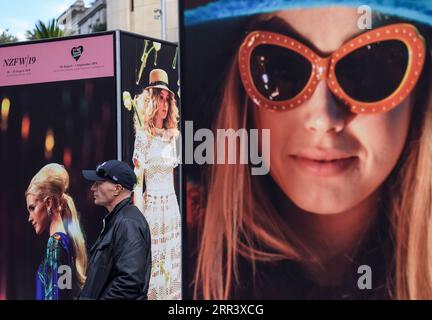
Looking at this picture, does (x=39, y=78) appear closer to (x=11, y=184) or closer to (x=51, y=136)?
(x=51, y=136)

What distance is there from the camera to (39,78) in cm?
646

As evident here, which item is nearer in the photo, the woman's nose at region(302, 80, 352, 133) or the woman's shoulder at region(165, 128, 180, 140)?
the woman's nose at region(302, 80, 352, 133)

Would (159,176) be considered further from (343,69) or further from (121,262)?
(343,69)

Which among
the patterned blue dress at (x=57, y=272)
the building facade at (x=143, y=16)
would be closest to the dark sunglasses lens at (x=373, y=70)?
the patterned blue dress at (x=57, y=272)

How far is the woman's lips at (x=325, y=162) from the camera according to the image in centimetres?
340

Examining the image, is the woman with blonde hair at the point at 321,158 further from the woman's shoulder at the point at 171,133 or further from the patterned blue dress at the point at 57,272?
the woman's shoulder at the point at 171,133

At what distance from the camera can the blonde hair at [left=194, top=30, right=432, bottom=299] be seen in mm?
3275

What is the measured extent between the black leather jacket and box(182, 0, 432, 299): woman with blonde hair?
27cm

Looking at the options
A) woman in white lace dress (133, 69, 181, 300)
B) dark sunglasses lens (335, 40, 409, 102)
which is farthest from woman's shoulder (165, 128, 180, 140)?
dark sunglasses lens (335, 40, 409, 102)

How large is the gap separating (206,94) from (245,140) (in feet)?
0.99

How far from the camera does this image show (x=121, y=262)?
142 inches

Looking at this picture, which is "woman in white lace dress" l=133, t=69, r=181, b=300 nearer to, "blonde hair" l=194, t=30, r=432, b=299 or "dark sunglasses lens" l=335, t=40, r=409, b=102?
"blonde hair" l=194, t=30, r=432, b=299

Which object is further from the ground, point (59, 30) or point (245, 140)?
point (59, 30)
